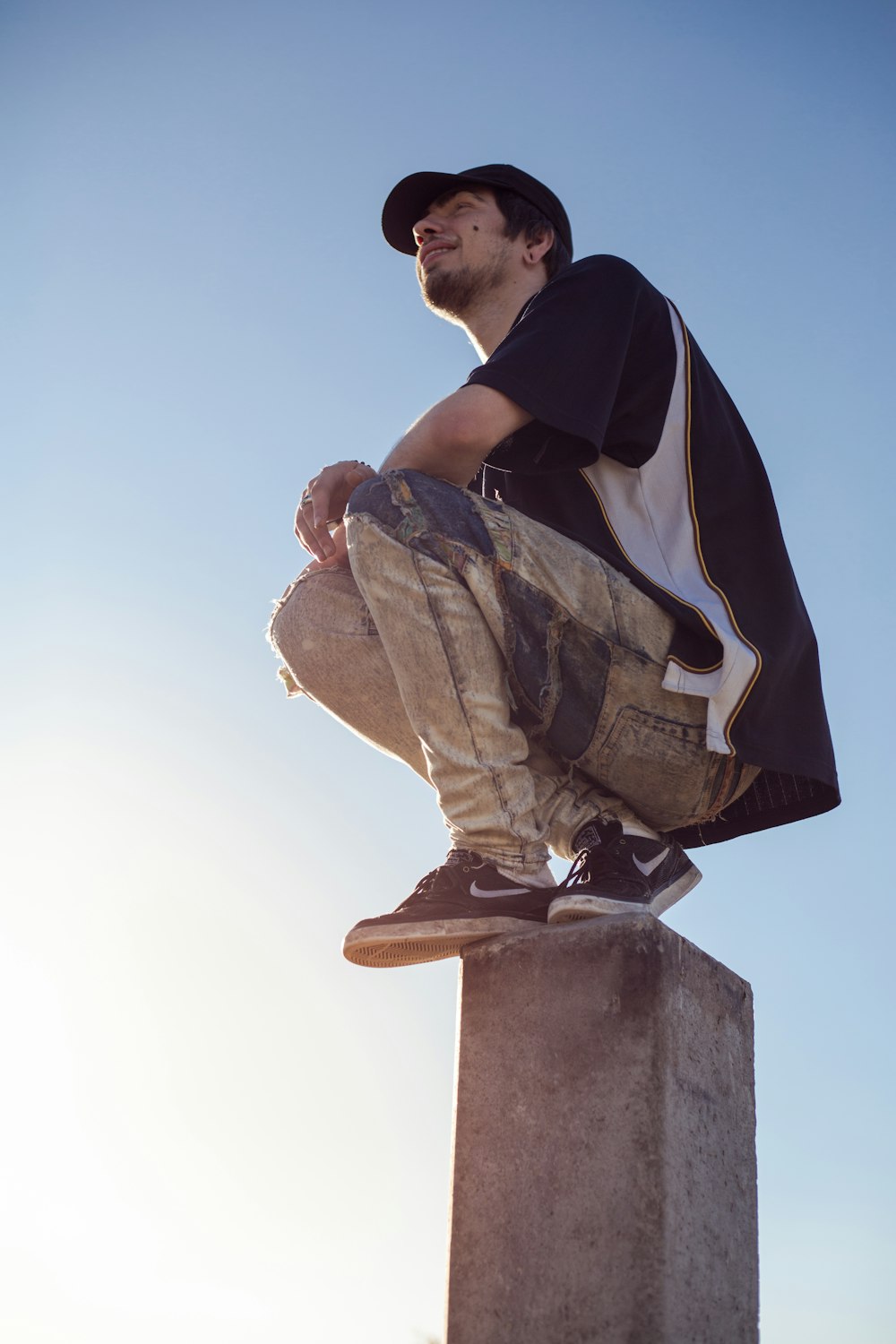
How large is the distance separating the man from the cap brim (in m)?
0.67

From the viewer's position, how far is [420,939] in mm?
2615

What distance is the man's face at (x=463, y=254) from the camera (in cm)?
342

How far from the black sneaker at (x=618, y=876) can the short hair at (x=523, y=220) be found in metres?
1.54

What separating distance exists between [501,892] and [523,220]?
70.9 inches

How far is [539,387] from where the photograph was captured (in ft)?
9.00

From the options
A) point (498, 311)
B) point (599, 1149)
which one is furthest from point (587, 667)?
point (498, 311)

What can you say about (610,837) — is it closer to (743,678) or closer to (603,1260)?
(743,678)

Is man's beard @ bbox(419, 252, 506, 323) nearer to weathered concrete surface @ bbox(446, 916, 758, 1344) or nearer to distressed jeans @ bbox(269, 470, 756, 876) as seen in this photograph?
distressed jeans @ bbox(269, 470, 756, 876)

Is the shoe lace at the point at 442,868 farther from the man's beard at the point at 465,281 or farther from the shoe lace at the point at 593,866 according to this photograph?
the man's beard at the point at 465,281

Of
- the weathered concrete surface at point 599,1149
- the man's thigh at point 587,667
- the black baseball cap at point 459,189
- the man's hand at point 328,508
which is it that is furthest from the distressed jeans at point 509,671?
the black baseball cap at point 459,189

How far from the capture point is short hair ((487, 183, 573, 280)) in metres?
3.46

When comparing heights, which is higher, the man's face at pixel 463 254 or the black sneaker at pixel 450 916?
the man's face at pixel 463 254

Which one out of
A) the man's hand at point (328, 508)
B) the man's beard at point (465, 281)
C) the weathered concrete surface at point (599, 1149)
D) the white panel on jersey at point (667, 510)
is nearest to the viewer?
the weathered concrete surface at point (599, 1149)

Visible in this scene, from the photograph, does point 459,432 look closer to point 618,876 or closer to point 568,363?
point 568,363
